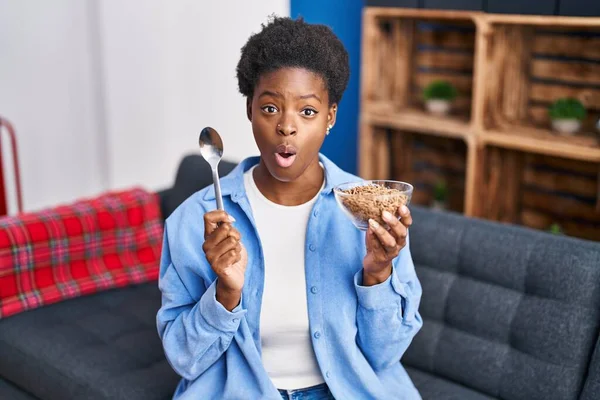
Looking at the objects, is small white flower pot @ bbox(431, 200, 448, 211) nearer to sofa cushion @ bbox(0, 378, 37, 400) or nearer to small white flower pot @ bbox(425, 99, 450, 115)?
small white flower pot @ bbox(425, 99, 450, 115)

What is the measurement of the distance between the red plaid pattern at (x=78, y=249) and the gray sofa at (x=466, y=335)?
0.39ft

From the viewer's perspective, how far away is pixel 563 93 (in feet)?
8.30

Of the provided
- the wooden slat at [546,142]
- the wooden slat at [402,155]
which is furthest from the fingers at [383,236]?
the wooden slat at [402,155]

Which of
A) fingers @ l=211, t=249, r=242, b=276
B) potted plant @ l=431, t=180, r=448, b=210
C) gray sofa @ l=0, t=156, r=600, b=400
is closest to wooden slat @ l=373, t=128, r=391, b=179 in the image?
potted plant @ l=431, t=180, r=448, b=210

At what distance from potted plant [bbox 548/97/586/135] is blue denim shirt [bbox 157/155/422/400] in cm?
119

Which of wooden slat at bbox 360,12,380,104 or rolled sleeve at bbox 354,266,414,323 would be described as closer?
rolled sleeve at bbox 354,266,414,323

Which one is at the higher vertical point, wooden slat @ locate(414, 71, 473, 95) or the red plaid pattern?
wooden slat @ locate(414, 71, 473, 95)

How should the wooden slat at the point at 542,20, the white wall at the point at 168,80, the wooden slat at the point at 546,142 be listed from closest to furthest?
the wooden slat at the point at 542,20, the wooden slat at the point at 546,142, the white wall at the point at 168,80

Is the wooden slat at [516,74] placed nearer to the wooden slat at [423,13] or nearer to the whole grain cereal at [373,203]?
the wooden slat at [423,13]

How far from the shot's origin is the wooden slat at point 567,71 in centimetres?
242

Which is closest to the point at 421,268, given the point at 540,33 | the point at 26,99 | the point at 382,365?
the point at 382,365

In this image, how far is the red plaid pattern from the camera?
2.18 metres

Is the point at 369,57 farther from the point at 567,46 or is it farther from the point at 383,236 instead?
the point at 383,236

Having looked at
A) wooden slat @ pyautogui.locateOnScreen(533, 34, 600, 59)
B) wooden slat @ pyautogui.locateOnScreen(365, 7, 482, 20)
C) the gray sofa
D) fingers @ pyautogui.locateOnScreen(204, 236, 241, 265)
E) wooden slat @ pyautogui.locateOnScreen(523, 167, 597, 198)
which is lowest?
the gray sofa
